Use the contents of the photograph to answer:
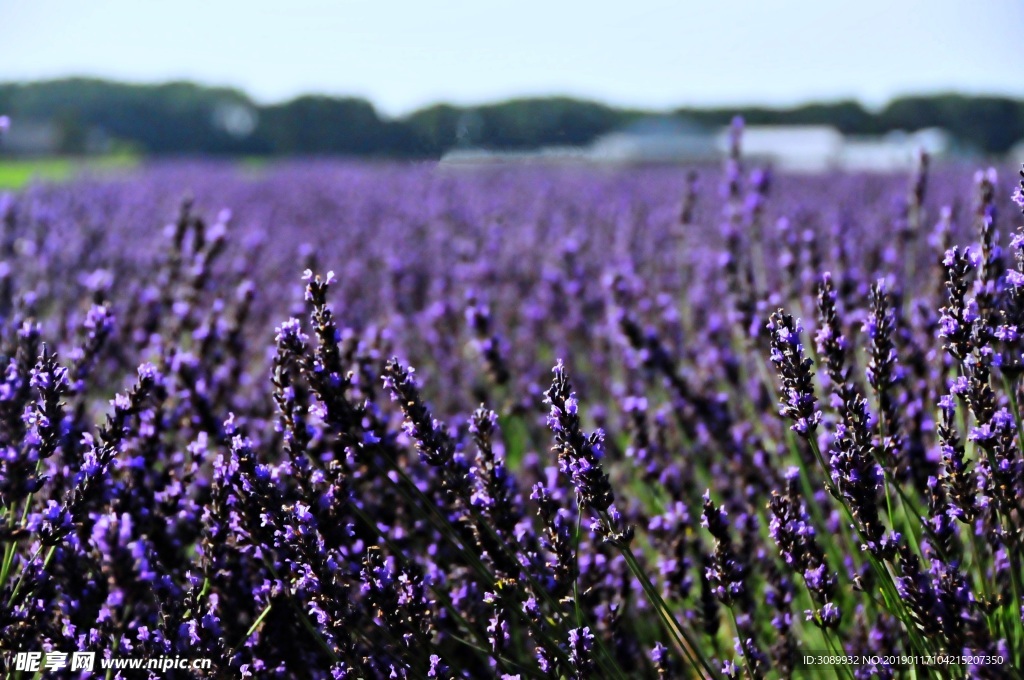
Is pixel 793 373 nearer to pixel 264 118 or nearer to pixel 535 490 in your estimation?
pixel 535 490

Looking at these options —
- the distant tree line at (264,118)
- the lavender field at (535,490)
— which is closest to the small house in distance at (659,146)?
the distant tree line at (264,118)

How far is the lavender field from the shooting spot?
1.42 meters

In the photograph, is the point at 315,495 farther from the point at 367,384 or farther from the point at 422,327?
the point at 422,327

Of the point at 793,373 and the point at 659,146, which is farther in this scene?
the point at 659,146

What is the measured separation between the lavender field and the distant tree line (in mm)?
4353

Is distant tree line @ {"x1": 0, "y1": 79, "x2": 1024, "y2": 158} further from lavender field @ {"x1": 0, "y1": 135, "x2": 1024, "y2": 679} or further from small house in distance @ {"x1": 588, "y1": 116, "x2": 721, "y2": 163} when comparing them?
Result: lavender field @ {"x1": 0, "y1": 135, "x2": 1024, "y2": 679}

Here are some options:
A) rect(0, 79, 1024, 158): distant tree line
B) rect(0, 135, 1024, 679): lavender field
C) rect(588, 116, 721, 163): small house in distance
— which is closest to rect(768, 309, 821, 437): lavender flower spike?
rect(0, 135, 1024, 679): lavender field

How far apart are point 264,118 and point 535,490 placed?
3053 cm

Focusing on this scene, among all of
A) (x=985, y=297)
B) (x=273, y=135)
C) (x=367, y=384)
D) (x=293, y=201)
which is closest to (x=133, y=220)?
(x=293, y=201)

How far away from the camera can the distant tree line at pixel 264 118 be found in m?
18.8

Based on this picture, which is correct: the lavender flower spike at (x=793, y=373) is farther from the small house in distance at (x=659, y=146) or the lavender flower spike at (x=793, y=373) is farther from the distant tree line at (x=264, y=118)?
the small house in distance at (x=659, y=146)

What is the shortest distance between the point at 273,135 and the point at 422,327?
22.9m

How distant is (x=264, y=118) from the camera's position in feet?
98.1

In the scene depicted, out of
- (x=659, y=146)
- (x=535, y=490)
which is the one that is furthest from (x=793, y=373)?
(x=659, y=146)
